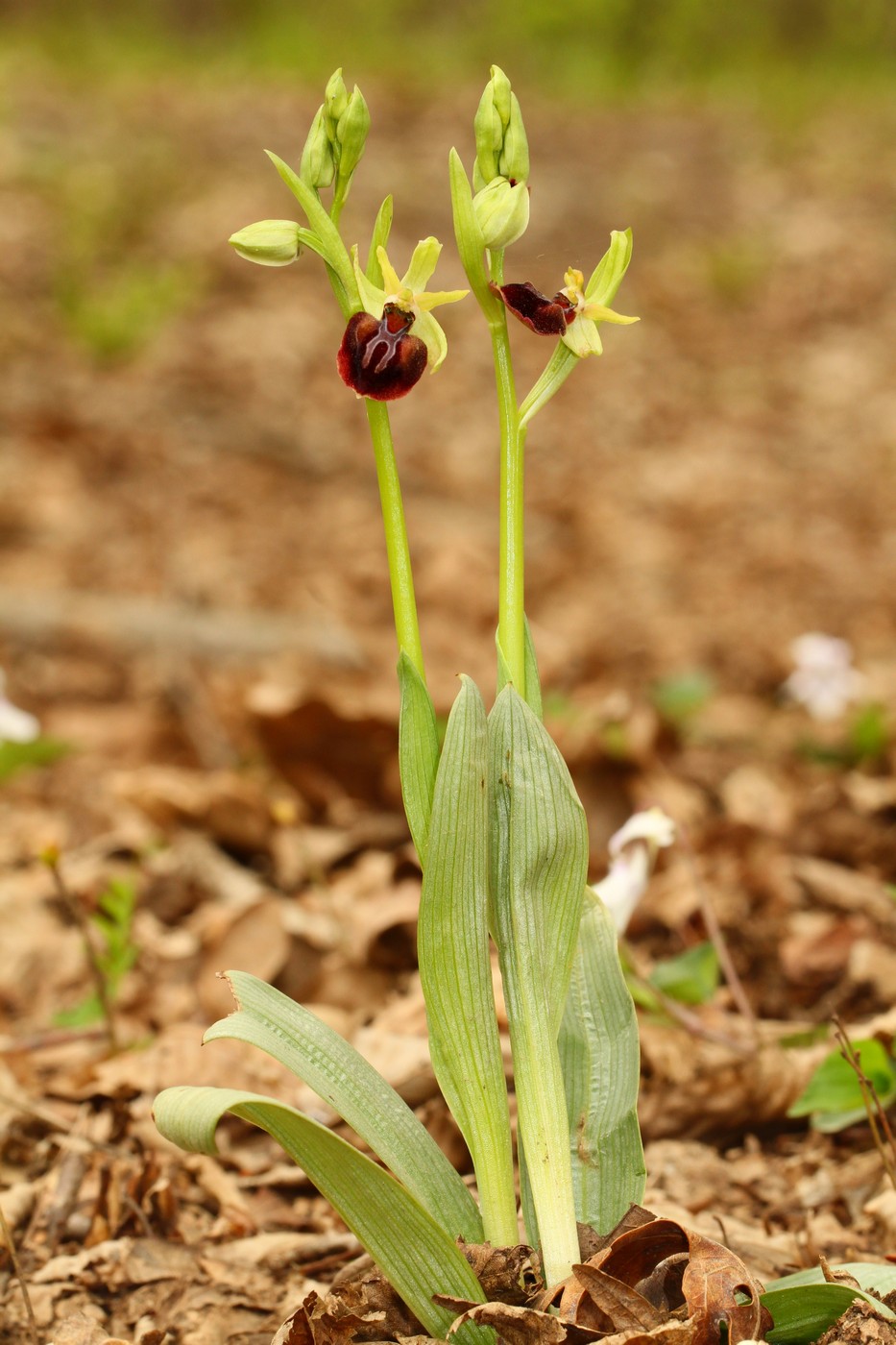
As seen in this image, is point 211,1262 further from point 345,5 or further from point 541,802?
point 345,5

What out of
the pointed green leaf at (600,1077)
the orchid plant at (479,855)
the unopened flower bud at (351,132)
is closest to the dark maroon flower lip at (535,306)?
the orchid plant at (479,855)

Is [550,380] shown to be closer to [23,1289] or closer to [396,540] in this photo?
[396,540]

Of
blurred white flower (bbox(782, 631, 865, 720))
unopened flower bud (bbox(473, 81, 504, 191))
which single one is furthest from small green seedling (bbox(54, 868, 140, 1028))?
blurred white flower (bbox(782, 631, 865, 720))

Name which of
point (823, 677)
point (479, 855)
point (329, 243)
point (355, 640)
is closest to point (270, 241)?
point (329, 243)

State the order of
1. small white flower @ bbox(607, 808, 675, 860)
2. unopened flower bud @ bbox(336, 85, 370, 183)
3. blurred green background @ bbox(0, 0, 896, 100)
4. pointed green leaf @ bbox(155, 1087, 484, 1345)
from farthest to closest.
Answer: blurred green background @ bbox(0, 0, 896, 100) < small white flower @ bbox(607, 808, 675, 860) < unopened flower bud @ bbox(336, 85, 370, 183) < pointed green leaf @ bbox(155, 1087, 484, 1345)

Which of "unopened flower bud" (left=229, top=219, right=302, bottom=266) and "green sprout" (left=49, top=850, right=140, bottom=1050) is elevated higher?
"unopened flower bud" (left=229, top=219, right=302, bottom=266)

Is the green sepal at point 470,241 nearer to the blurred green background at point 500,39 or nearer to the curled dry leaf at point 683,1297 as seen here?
the curled dry leaf at point 683,1297

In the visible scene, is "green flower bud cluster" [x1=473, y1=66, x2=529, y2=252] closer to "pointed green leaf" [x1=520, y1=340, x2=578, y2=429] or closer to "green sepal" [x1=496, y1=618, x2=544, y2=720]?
"pointed green leaf" [x1=520, y1=340, x2=578, y2=429]
